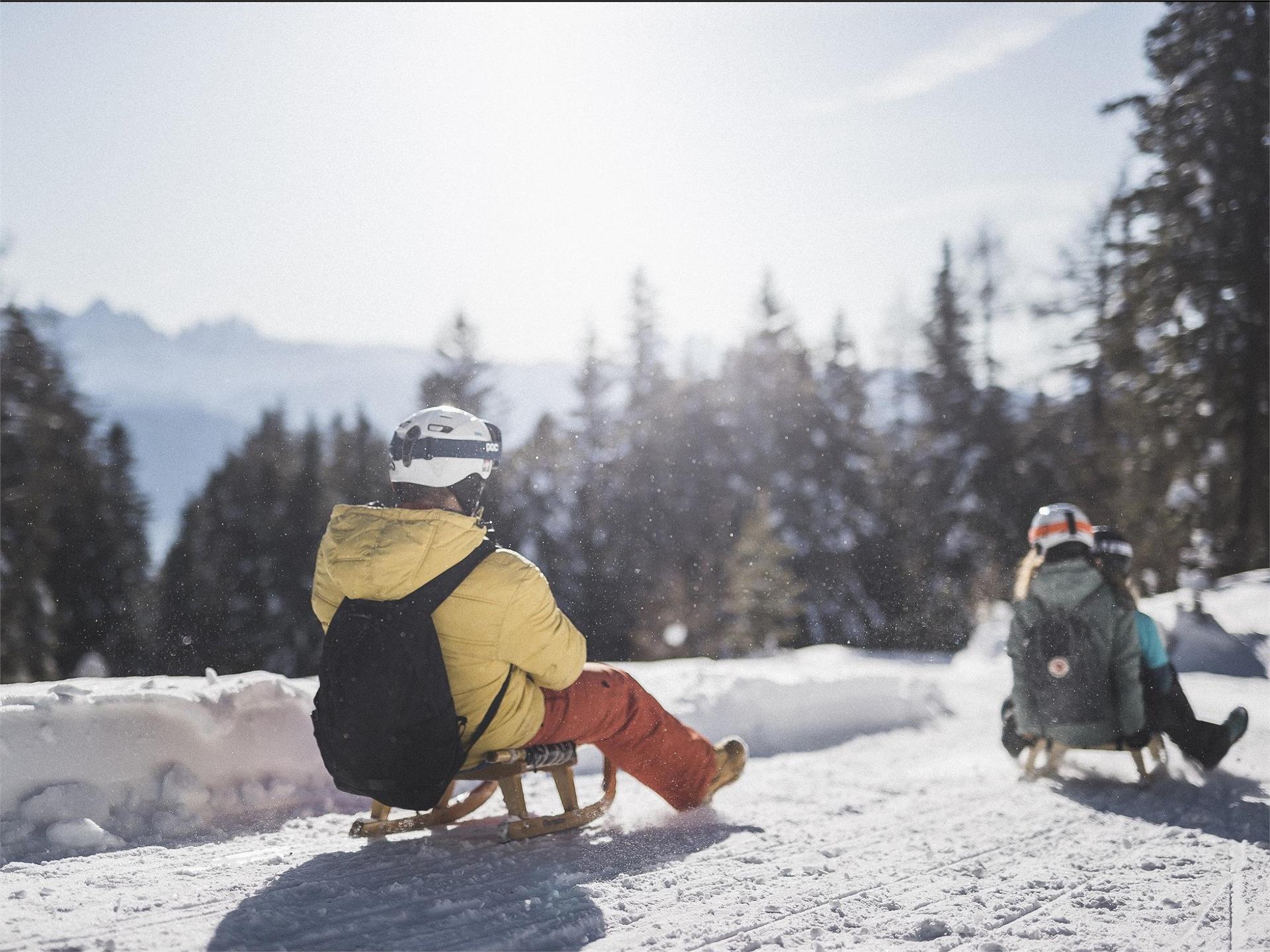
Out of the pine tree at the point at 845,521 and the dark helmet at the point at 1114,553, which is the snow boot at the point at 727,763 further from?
the pine tree at the point at 845,521

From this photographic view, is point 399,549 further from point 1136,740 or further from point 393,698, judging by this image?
point 1136,740

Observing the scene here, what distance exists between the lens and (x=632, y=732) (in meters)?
4.03

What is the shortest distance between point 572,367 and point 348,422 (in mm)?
20448

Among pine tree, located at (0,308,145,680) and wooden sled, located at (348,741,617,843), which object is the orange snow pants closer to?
wooden sled, located at (348,741,617,843)

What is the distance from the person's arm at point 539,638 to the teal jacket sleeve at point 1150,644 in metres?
3.61

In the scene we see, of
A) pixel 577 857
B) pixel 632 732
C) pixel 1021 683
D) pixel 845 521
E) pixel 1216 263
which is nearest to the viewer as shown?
pixel 577 857

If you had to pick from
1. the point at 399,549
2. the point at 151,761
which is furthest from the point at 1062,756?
the point at 151,761

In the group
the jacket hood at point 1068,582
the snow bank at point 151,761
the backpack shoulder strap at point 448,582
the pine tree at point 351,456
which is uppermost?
the pine tree at point 351,456

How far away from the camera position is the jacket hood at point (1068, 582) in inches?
209

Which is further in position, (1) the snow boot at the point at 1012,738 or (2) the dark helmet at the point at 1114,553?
(1) the snow boot at the point at 1012,738

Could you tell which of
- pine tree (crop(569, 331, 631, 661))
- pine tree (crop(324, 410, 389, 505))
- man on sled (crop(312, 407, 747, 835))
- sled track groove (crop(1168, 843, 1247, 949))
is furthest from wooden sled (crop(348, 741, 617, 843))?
pine tree (crop(324, 410, 389, 505))

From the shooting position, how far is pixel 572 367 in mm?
29562

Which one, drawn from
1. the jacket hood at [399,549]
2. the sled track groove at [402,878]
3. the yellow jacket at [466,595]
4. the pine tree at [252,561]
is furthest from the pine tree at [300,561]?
the jacket hood at [399,549]

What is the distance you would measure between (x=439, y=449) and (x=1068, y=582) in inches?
153
